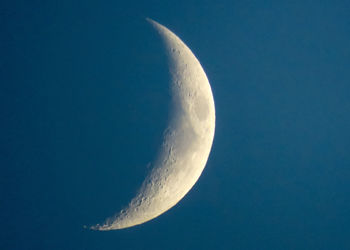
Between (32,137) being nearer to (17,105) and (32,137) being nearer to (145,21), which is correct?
(17,105)

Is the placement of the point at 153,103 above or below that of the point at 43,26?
below

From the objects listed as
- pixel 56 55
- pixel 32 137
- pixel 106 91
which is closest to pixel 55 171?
pixel 32 137

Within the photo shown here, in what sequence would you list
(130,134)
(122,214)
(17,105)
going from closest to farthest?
1. (17,105)
2. (130,134)
3. (122,214)

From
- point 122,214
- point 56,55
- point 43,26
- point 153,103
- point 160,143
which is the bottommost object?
point 122,214

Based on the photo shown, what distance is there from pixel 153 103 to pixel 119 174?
1020 millimetres

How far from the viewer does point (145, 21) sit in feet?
15.7

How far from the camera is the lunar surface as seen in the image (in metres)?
4.64

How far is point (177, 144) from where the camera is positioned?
474 cm

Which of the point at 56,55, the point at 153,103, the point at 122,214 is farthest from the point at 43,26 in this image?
the point at 122,214

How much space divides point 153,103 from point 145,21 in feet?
4.16

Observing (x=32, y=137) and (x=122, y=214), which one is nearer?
(x=32, y=137)

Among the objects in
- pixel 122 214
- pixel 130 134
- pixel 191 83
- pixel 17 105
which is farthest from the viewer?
pixel 191 83

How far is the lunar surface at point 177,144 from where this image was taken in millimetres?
4637

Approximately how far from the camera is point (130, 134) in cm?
423
